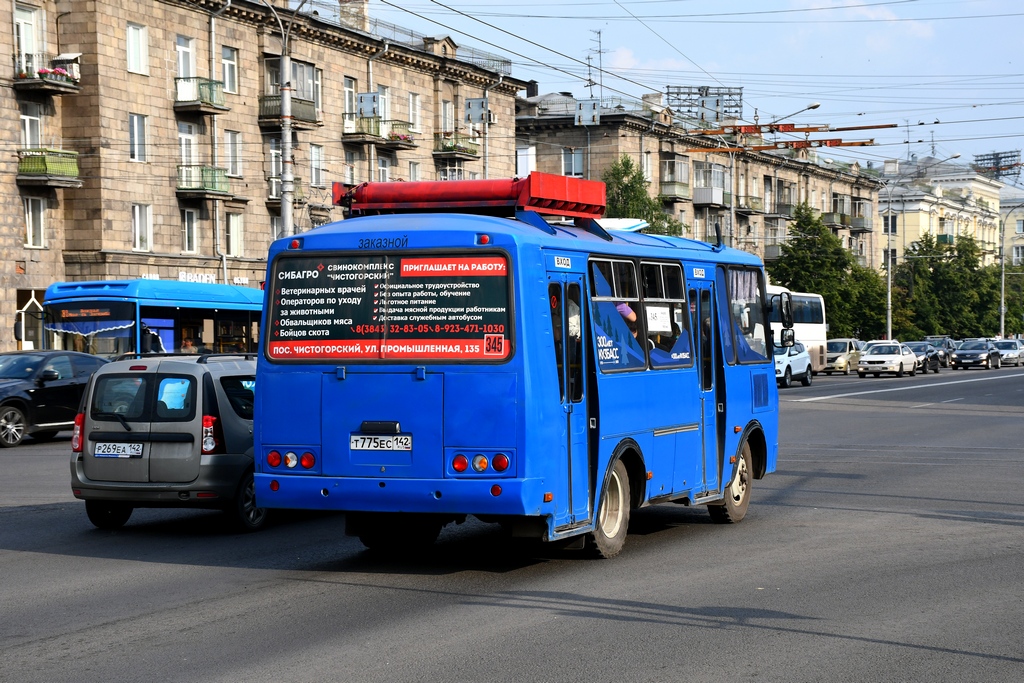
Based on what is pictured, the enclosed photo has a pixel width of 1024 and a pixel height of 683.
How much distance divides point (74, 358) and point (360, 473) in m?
16.7

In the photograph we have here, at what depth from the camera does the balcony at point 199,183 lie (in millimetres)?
45781

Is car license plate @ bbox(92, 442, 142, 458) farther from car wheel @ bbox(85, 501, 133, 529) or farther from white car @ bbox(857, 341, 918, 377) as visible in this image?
white car @ bbox(857, 341, 918, 377)

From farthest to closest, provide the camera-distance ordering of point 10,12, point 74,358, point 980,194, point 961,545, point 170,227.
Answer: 1. point 980,194
2. point 170,227
3. point 10,12
4. point 74,358
5. point 961,545

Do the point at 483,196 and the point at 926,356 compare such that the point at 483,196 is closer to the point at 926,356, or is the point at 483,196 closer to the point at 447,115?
the point at 447,115

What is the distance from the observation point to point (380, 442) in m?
9.51

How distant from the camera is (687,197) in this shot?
258ft

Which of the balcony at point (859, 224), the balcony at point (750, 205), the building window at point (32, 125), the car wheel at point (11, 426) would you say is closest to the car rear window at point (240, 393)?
the car wheel at point (11, 426)

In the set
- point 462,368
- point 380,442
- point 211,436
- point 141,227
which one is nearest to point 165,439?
point 211,436

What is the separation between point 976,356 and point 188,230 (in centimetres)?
4605

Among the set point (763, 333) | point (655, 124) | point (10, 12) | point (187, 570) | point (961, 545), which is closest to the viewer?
point (187, 570)

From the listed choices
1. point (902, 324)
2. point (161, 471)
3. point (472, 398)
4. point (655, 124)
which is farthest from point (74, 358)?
point (902, 324)

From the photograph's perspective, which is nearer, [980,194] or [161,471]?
[161,471]

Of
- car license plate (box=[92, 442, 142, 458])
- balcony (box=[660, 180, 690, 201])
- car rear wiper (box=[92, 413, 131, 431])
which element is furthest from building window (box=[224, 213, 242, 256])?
car license plate (box=[92, 442, 142, 458])

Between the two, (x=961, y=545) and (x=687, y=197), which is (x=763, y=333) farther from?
(x=687, y=197)
